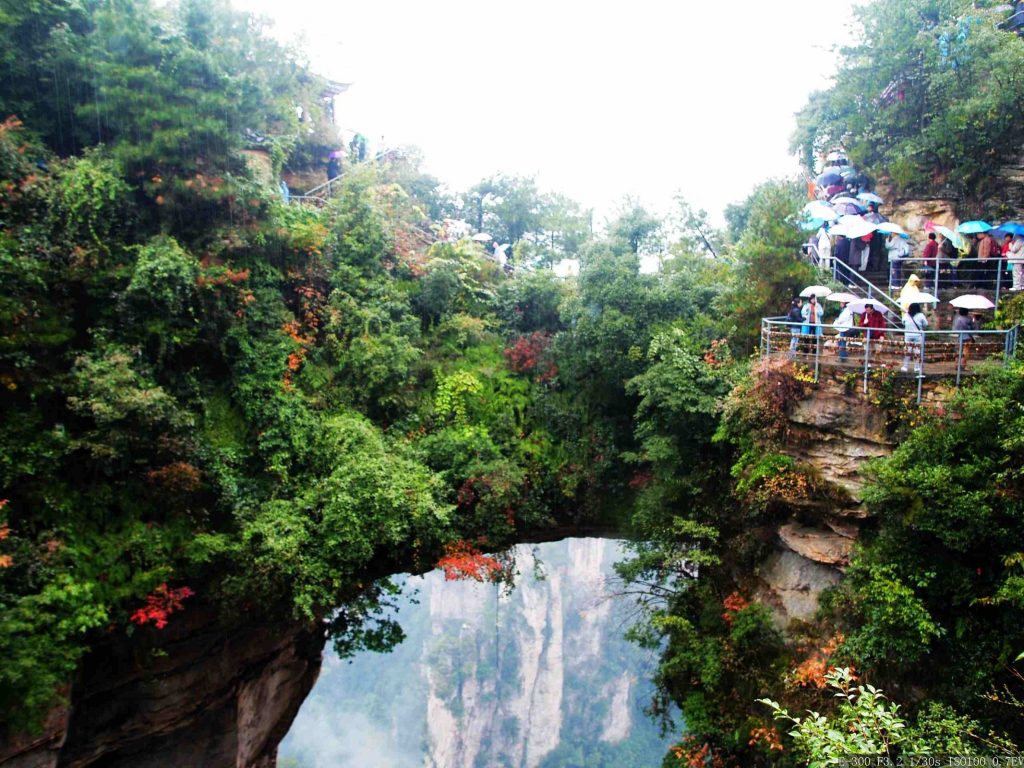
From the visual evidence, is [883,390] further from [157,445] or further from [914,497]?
[157,445]

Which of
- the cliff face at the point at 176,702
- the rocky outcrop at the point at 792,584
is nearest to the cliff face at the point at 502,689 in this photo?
the cliff face at the point at 176,702

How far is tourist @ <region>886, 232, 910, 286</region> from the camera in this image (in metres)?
11.3

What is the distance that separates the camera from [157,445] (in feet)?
31.9

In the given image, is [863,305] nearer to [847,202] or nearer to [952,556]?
[847,202]

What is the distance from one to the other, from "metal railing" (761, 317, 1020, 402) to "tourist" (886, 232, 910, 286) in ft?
5.71

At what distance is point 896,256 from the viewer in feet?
37.1

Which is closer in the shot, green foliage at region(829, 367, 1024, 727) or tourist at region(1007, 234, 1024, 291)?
green foliage at region(829, 367, 1024, 727)

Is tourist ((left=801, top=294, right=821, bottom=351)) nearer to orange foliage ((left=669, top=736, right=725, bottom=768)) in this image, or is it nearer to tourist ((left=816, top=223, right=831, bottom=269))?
tourist ((left=816, top=223, right=831, bottom=269))

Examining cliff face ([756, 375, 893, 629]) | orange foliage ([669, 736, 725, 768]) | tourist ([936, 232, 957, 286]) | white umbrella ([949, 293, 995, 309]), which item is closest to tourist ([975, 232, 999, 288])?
tourist ([936, 232, 957, 286])

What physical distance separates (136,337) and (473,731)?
41.3 meters

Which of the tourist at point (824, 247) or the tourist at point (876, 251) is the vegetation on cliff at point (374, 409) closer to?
the tourist at point (824, 247)

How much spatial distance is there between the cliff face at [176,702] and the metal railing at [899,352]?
947cm

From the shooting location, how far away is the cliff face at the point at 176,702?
967cm

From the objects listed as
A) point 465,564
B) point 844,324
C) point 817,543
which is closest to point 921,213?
point 844,324
